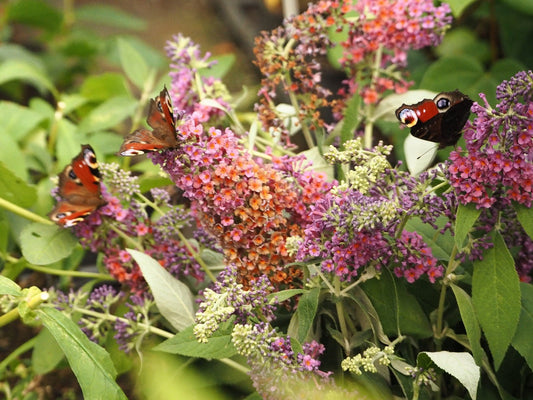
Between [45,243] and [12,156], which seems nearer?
[45,243]

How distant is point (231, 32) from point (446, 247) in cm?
238

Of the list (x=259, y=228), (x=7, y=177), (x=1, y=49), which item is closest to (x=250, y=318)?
(x=259, y=228)

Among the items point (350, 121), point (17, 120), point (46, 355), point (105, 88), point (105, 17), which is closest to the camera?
point (350, 121)

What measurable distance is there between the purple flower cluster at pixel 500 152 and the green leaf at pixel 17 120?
2.98 feet

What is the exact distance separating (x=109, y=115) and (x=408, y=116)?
31.9 inches

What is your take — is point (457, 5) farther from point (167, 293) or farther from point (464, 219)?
point (167, 293)

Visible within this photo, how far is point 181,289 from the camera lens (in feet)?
2.85

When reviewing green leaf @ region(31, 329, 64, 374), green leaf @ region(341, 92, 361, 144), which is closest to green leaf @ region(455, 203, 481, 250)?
green leaf @ region(341, 92, 361, 144)

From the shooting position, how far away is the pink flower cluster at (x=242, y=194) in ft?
2.40

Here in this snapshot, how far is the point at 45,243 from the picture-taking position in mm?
925


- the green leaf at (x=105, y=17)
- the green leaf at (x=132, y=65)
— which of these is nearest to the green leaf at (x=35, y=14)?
the green leaf at (x=105, y=17)

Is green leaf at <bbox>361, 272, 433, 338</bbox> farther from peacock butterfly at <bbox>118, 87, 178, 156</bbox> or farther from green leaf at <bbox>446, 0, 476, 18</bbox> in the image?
green leaf at <bbox>446, 0, 476, 18</bbox>

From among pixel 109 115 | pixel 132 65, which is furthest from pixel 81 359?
pixel 132 65

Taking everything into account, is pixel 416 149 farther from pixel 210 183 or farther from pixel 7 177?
pixel 7 177
